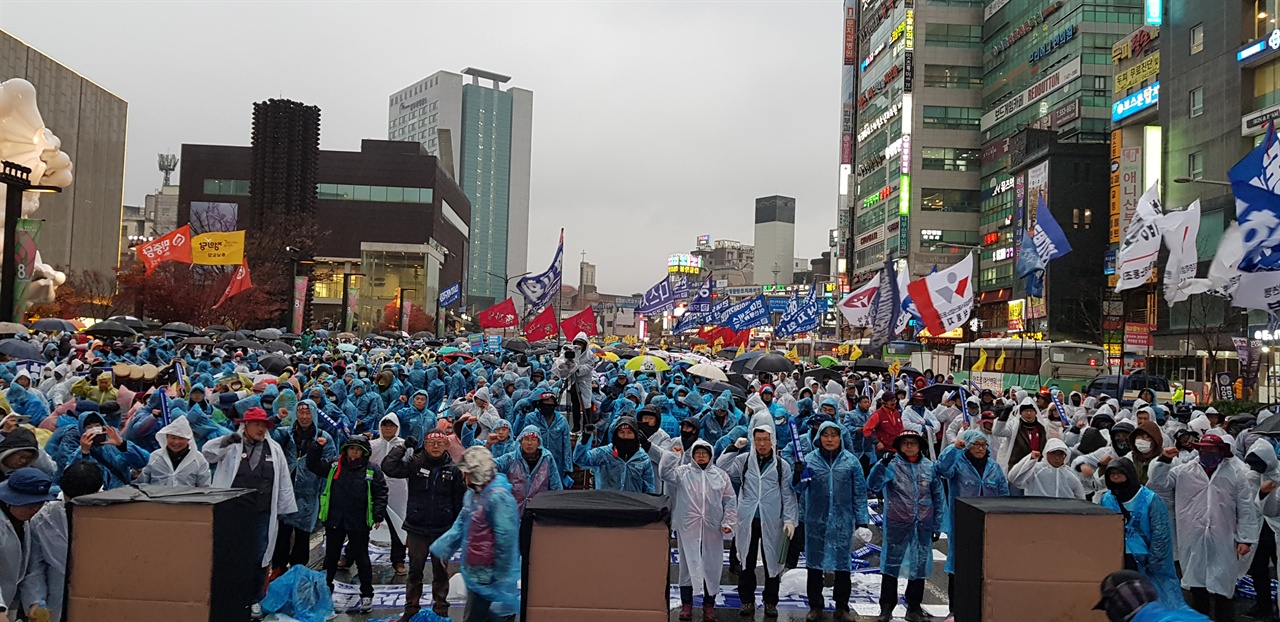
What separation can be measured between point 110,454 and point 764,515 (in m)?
4.77

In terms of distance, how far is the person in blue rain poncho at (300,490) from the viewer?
304 inches

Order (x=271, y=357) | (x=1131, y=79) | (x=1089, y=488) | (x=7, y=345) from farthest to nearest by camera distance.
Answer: (x=1131, y=79)
(x=271, y=357)
(x=7, y=345)
(x=1089, y=488)

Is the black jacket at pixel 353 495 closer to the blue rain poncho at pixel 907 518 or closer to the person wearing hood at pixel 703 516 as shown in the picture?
the person wearing hood at pixel 703 516

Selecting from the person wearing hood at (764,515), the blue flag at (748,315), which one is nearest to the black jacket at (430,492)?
the person wearing hood at (764,515)

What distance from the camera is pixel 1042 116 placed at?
58.0 m

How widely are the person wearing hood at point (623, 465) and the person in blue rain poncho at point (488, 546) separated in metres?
2.30

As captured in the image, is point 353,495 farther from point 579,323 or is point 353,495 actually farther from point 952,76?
point 952,76

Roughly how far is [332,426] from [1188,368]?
34.4 m

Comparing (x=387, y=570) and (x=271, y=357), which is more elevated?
(x=271, y=357)

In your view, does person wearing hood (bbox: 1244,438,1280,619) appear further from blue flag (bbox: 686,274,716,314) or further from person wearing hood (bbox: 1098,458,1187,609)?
blue flag (bbox: 686,274,716,314)

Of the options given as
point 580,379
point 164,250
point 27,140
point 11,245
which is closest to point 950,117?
point 164,250

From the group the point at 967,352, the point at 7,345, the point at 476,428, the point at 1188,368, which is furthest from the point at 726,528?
the point at 1188,368

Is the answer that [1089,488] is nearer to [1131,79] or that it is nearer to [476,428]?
[476,428]

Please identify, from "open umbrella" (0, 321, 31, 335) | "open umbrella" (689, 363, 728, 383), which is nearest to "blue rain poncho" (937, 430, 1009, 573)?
"open umbrella" (689, 363, 728, 383)
